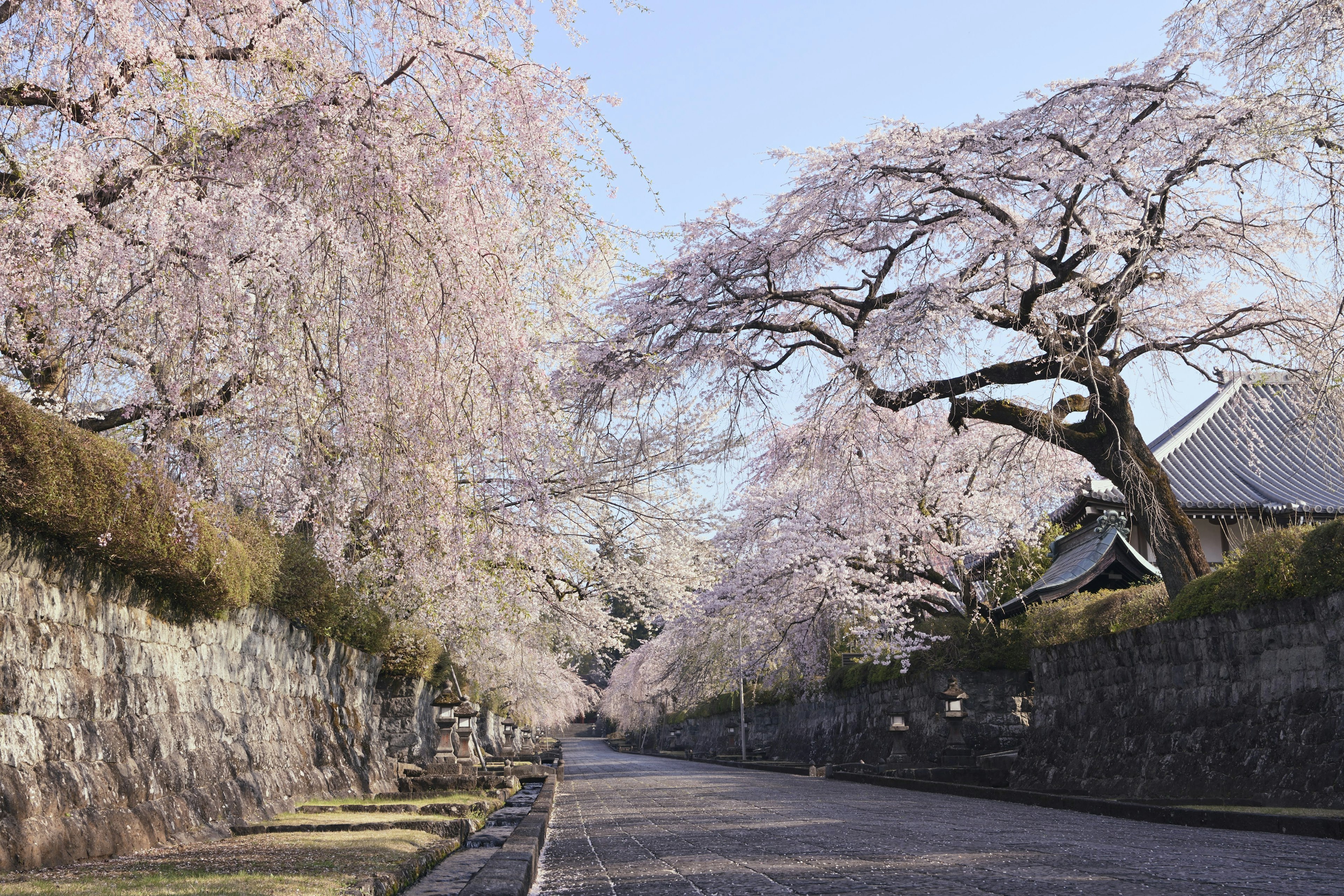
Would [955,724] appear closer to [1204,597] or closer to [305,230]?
[1204,597]

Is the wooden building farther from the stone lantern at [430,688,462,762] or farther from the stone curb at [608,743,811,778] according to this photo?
the stone lantern at [430,688,462,762]

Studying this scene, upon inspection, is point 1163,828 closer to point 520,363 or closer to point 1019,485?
point 520,363

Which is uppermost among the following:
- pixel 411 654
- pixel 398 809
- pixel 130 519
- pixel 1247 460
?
pixel 1247 460

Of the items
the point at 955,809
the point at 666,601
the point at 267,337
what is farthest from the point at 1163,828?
the point at 666,601

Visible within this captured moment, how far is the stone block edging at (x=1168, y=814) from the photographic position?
29.0ft

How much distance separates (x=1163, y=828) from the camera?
1016 cm

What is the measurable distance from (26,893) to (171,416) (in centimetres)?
277

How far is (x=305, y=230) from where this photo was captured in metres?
5.98

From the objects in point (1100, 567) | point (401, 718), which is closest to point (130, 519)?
point (401, 718)

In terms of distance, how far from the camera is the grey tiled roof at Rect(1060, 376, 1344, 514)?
2064cm

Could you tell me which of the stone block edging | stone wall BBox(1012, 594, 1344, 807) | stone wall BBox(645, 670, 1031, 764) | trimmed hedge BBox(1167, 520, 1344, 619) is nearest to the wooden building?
stone wall BBox(645, 670, 1031, 764)

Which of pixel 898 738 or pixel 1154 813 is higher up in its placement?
pixel 1154 813

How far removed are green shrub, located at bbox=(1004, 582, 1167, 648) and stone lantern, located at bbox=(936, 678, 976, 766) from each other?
6.09ft

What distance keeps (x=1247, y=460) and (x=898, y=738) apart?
10054mm
